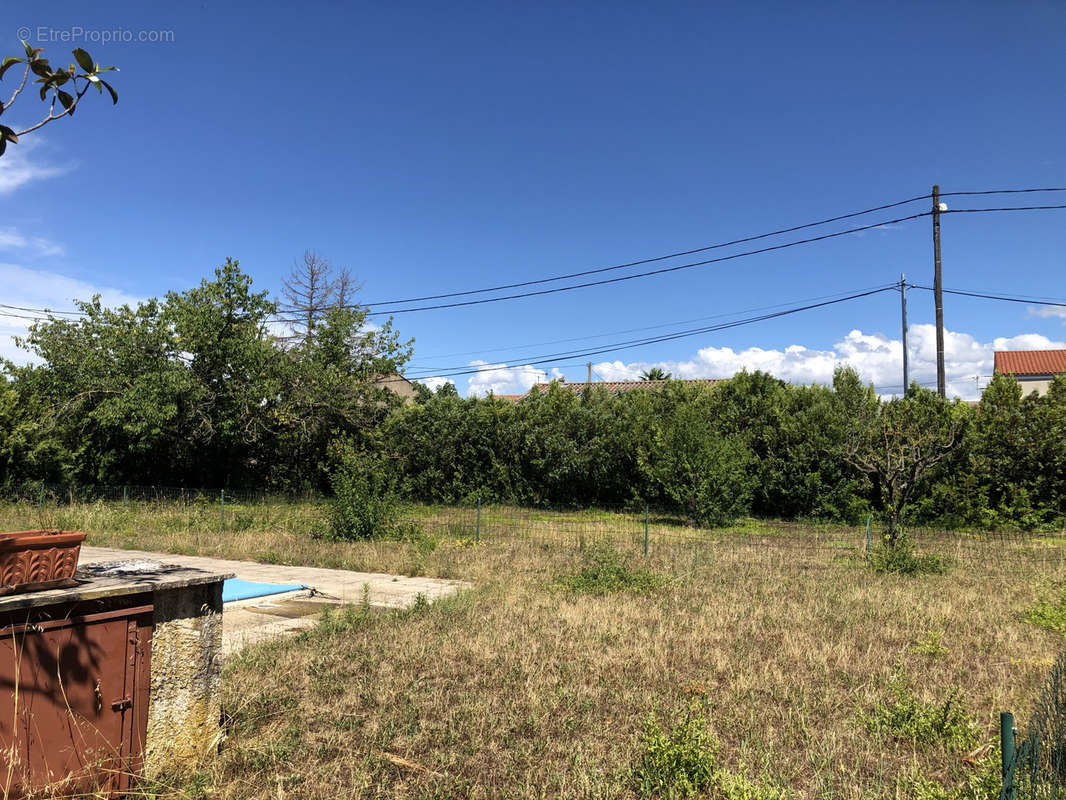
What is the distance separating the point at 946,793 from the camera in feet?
13.6

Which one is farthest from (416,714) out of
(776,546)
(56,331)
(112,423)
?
(56,331)

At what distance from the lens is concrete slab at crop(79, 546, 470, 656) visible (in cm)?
804

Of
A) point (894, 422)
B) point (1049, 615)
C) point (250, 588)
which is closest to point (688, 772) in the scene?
point (1049, 615)

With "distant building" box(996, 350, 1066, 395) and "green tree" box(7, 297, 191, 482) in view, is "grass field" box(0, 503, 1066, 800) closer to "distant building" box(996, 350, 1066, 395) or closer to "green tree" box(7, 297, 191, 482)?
"green tree" box(7, 297, 191, 482)

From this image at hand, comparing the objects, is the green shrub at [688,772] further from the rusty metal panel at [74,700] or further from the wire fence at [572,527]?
the wire fence at [572,527]

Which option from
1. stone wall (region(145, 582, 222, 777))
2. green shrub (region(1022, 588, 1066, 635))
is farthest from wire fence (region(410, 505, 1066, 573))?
stone wall (region(145, 582, 222, 777))

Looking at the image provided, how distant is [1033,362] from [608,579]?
52647 millimetres

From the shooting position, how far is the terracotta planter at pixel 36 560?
3424mm

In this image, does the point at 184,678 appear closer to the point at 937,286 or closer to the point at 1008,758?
the point at 1008,758

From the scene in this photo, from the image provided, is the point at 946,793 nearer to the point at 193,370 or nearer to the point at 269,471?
the point at 193,370

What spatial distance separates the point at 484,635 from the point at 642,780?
3.46 m

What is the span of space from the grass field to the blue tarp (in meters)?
2.21

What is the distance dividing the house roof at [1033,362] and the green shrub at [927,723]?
5211cm

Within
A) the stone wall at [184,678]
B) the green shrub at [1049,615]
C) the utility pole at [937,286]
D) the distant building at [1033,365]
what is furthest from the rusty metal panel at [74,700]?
the distant building at [1033,365]
